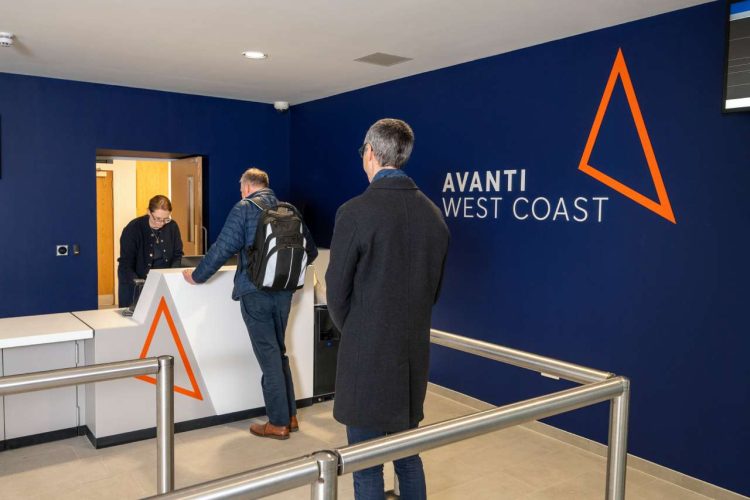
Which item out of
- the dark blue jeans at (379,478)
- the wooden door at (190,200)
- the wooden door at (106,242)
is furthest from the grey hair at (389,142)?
the wooden door at (106,242)

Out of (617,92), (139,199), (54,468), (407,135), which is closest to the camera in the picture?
(407,135)

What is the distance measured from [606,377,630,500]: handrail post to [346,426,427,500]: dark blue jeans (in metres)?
0.64

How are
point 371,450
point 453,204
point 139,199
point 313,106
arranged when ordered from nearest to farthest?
1. point 371,450
2. point 453,204
3. point 313,106
4. point 139,199

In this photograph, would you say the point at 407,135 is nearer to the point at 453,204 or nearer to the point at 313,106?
the point at 453,204

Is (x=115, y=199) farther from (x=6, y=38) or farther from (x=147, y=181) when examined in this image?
(x=6, y=38)

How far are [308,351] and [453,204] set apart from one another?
1.45 meters

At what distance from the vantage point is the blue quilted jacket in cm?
345

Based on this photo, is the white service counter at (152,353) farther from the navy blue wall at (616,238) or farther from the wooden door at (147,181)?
the wooden door at (147,181)

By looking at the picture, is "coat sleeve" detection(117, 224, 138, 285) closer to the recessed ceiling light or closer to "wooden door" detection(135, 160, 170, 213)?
the recessed ceiling light

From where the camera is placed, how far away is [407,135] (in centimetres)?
207

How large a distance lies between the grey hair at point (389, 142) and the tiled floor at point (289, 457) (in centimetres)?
177

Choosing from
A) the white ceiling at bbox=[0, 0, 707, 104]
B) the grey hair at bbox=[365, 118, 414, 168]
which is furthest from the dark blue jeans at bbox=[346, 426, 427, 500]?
the white ceiling at bbox=[0, 0, 707, 104]

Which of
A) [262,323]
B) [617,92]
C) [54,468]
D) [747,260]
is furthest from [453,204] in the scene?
[54,468]

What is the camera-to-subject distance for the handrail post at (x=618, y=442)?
1.70 m
